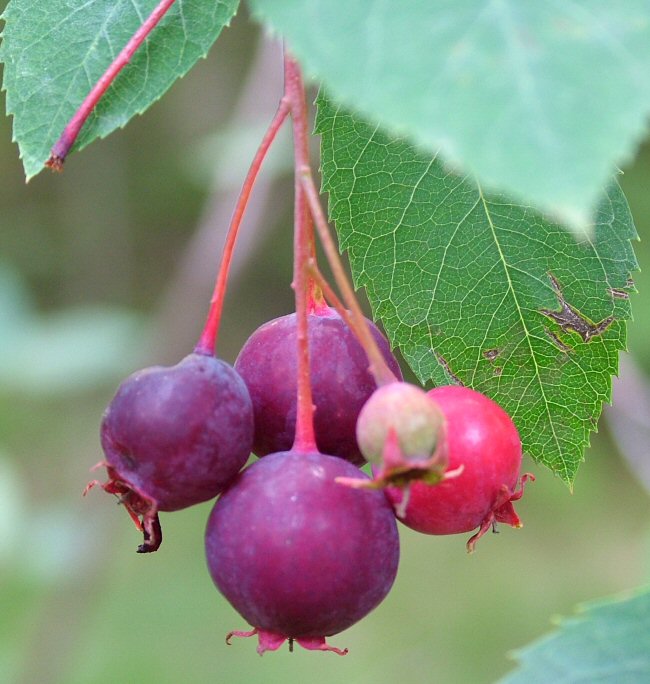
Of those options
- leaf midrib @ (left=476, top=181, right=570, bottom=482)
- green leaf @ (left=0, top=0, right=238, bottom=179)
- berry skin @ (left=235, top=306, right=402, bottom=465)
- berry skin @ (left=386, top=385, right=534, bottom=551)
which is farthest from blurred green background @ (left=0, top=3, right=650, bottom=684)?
green leaf @ (left=0, top=0, right=238, bottom=179)

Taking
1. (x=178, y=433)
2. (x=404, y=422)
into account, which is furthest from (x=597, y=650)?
(x=178, y=433)

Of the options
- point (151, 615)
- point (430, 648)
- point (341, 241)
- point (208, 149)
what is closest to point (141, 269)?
point (151, 615)

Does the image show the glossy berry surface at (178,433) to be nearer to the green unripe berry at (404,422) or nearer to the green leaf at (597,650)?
the green unripe berry at (404,422)

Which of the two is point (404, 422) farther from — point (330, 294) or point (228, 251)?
point (228, 251)

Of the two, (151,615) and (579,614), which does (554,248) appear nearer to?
(579,614)

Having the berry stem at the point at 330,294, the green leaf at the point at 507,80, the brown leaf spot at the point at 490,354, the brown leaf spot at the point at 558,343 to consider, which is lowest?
the brown leaf spot at the point at 490,354

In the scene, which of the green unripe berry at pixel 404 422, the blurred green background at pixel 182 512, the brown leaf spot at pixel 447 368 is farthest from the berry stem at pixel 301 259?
the blurred green background at pixel 182 512
